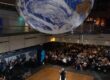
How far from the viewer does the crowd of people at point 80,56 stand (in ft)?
45.3

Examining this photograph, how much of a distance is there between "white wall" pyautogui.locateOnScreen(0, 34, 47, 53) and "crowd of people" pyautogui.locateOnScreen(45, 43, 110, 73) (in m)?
3.26

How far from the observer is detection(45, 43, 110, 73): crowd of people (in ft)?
45.3

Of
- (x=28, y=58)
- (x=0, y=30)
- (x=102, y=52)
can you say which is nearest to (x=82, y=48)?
(x=102, y=52)

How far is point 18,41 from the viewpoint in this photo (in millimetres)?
10367

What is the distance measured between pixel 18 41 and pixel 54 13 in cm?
844

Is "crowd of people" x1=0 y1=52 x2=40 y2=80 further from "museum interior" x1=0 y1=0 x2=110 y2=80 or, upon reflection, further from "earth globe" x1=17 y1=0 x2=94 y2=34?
"earth globe" x1=17 y1=0 x2=94 y2=34

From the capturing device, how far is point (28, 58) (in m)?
13.4

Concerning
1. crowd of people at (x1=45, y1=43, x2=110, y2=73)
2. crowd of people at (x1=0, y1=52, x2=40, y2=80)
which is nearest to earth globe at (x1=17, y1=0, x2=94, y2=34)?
crowd of people at (x1=0, y1=52, x2=40, y2=80)

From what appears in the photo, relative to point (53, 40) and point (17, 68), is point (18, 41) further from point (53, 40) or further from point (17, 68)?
point (53, 40)

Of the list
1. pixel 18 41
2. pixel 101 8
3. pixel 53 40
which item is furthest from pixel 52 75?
pixel 101 8

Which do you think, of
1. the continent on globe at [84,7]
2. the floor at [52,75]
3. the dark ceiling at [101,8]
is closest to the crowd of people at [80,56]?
the floor at [52,75]

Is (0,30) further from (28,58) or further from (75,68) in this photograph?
(75,68)

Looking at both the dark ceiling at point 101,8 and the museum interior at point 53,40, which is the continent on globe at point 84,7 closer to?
the museum interior at point 53,40

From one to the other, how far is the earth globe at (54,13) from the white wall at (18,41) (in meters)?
7.19
